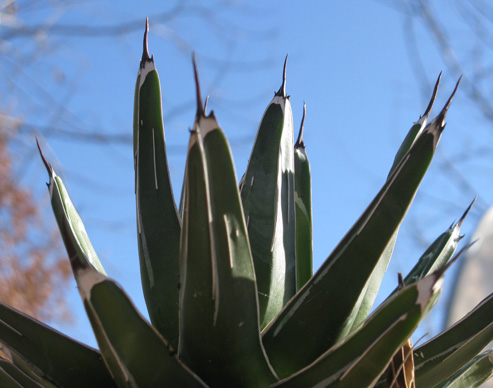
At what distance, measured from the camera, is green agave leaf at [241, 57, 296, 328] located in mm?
836

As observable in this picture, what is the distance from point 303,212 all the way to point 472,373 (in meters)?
0.35

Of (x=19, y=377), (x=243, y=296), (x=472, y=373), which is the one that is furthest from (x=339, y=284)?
(x=19, y=377)

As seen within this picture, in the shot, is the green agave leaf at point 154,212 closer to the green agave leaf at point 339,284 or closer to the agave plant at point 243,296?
the agave plant at point 243,296

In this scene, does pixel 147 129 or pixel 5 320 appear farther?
pixel 147 129

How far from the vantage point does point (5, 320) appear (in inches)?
27.8

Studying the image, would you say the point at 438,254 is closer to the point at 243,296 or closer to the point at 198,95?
the point at 243,296

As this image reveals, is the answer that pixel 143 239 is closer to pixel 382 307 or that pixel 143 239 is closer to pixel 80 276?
pixel 80 276

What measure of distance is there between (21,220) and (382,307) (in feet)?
14.3

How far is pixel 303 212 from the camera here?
39.7 inches

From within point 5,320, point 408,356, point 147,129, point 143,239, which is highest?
point 147,129

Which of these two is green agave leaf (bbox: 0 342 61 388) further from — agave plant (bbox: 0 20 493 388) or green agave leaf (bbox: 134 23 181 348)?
green agave leaf (bbox: 134 23 181 348)

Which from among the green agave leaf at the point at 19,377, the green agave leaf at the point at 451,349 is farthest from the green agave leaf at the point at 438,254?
the green agave leaf at the point at 19,377

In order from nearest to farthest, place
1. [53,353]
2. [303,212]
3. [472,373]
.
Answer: [53,353], [472,373], [303,212]

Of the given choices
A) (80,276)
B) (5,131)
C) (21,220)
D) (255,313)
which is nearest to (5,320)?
(80,276)
